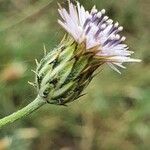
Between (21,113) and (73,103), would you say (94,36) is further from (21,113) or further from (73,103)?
(73,103)

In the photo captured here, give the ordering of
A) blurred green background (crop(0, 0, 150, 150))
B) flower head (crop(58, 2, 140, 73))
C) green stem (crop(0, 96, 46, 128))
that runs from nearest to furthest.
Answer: green stem (crop(0, 96, 46, 128))
flower head (crop(58, 2, 140, 73))
blurred green background (crop(0, 0, 150, 150))

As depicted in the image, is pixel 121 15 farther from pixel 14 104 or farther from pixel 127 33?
pixel 14 104

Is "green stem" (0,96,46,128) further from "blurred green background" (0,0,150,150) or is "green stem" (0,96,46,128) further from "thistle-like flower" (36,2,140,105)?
"blurred green background" (0,0,150,150)

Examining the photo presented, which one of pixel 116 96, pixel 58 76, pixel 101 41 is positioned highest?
pixel 116 96

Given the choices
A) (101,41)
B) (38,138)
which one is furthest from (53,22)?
(101,41)

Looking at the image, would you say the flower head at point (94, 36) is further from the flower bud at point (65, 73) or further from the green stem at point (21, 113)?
the green stem at point (21, 113)

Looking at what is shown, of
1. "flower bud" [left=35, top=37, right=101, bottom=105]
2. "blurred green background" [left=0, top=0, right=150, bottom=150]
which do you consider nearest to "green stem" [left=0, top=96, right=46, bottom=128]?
"flower bud" [left=35, top=37, right=101, bottom=105]
